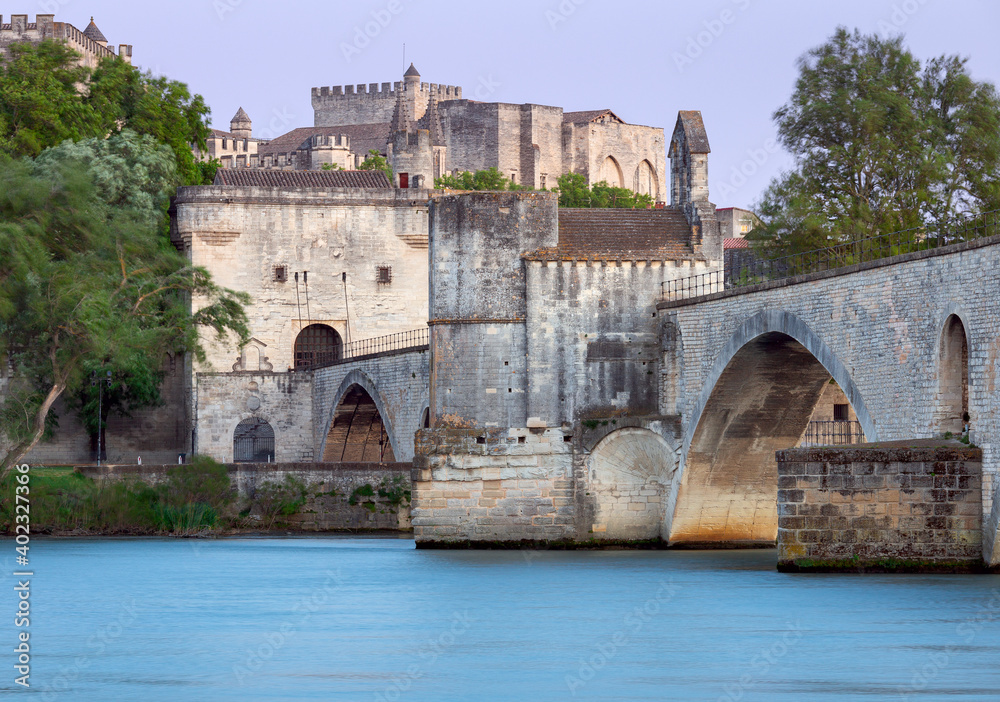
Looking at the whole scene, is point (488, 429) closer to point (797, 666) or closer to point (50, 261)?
point (50, 261)

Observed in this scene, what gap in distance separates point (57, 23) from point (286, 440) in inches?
897

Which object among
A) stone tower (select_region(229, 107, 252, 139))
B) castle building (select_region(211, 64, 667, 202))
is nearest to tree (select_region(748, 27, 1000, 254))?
castle building (select_region(211, 64, 667, 202))

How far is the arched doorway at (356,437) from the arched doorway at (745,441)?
1648 cm

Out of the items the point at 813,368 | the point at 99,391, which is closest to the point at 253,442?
the point at 99,391

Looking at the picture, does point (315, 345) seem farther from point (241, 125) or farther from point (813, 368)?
point (241, 125)

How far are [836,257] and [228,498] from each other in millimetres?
15707

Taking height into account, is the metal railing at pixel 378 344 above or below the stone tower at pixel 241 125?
below

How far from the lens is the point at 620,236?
108 ft

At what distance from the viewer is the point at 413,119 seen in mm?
92000

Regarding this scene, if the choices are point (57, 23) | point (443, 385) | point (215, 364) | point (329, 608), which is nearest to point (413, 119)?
point (57, 23)

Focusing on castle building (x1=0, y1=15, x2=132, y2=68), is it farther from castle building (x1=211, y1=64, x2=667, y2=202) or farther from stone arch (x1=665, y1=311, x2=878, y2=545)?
stone arch (x1=665, y1=311, x2=878, y2=545)

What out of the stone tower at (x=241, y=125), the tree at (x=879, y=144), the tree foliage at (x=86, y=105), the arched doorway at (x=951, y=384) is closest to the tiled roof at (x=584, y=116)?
the stone tower at (x=241, y=125)

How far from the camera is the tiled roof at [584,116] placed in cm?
8969

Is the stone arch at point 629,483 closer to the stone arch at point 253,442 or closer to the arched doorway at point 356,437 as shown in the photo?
the arched doorway at point 356,437
